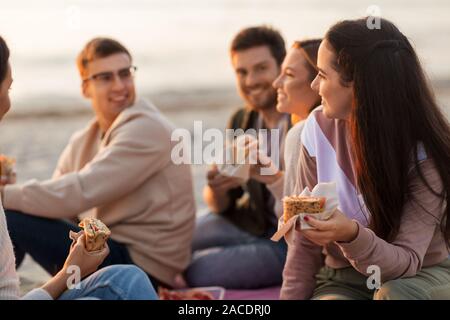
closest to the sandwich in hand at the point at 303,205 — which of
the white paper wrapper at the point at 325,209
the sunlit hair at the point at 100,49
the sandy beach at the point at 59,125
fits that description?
the white paper wrapper at the point at 325,209

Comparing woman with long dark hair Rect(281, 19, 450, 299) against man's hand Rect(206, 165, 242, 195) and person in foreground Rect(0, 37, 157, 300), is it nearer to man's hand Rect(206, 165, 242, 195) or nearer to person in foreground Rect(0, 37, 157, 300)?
person in foreground Rect(0, 37, 157, 300)

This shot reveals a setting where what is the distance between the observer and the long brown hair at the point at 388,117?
261 centimetres

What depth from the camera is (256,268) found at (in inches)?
167

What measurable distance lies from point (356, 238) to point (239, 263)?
1921mm

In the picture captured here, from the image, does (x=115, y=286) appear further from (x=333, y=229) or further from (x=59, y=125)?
(x=59, y=125)

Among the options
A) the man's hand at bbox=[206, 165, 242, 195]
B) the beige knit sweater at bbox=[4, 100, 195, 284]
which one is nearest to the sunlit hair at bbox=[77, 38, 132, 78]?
the beige knit sweater at bbox=[4, 100, 195, 284]

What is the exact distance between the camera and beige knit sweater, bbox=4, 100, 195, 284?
3938 millimetres

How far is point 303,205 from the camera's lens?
2473 millimetres

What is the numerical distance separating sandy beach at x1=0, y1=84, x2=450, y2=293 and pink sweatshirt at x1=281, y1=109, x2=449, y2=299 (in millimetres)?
2002

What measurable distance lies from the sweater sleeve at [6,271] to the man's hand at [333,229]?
902 mm
